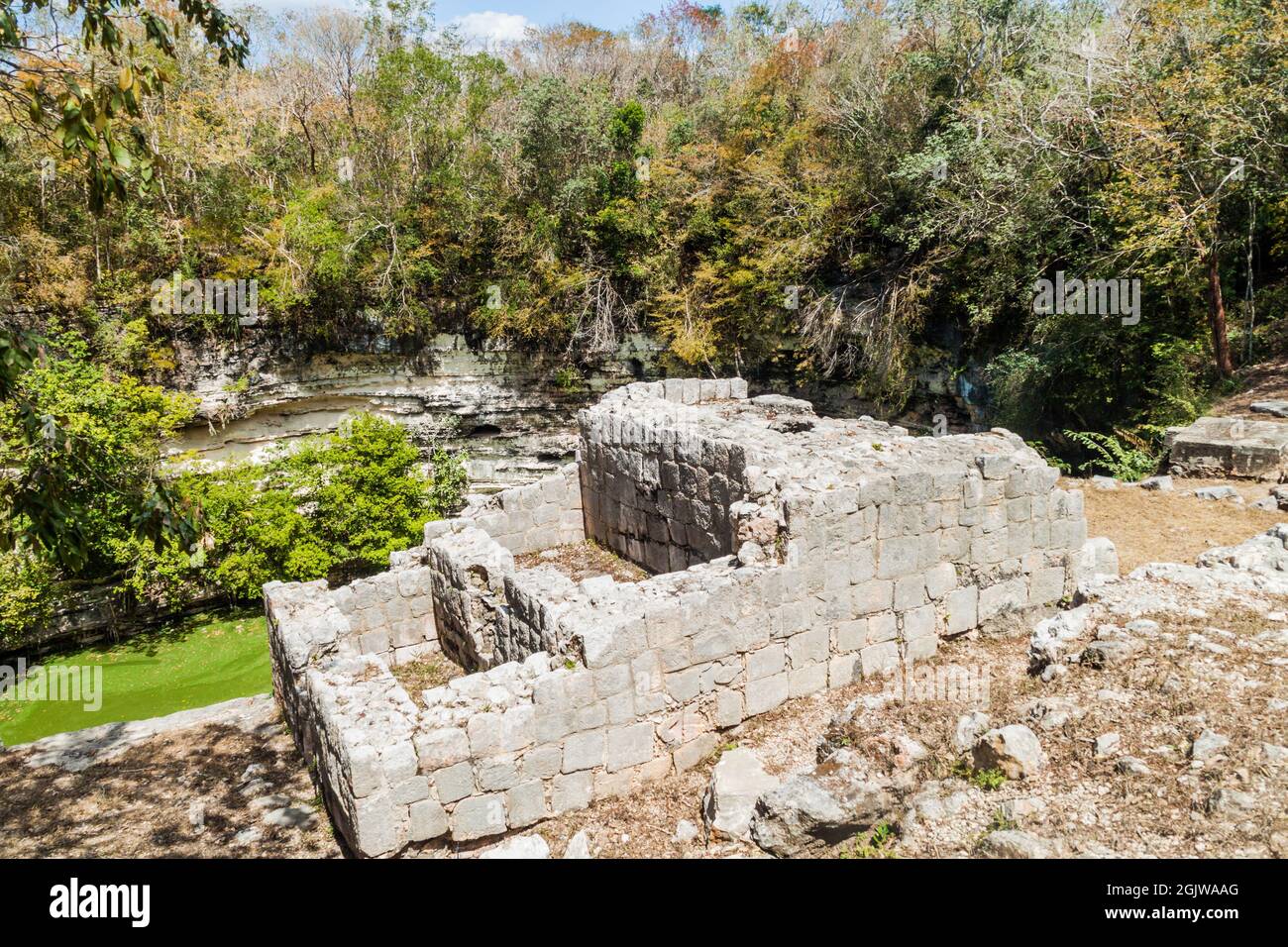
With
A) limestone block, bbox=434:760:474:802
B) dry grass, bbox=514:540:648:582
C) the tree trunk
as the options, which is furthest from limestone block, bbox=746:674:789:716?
the tree trunk

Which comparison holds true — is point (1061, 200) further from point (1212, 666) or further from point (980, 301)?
point (1212, 666)

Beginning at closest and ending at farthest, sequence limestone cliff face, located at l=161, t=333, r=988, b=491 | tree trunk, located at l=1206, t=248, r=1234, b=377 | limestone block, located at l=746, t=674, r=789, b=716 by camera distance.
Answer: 1. limestone block, located at l=746, t=674, r=789, b=716
2. tree trunk, located at l=1206, t=248, r=1234, b=377
3. limestone cliff face, located at l=161, t=333, r=988, b=491

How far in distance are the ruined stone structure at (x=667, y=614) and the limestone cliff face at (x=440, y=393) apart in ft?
41.9

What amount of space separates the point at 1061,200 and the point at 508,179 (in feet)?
49.5

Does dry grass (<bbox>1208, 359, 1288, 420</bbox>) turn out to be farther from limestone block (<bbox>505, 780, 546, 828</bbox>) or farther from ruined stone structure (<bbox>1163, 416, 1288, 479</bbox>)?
limestone block (<bbox>505, 780, 546, 828</bbox>)

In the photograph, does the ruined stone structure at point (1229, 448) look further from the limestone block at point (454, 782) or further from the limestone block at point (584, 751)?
the limestone block at point (454, 782)

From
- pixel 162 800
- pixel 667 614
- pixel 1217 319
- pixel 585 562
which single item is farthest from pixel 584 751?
pixel 1217 319

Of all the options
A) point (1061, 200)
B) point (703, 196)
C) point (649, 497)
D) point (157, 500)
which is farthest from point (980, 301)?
point (157, 500)

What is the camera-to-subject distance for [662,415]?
11312 millimetres

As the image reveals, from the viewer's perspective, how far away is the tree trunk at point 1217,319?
560 inches

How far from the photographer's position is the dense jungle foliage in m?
14.8

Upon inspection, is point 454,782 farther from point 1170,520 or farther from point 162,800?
point 1170,520

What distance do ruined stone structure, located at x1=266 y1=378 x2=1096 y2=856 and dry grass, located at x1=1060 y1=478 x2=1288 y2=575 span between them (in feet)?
4.80

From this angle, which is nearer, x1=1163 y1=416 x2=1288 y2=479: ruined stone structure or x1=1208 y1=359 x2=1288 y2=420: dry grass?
x1=1163 y1=416 x2=1288 y2=479: ruined stone structure
